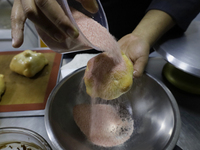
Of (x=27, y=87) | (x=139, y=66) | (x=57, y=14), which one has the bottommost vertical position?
(x=27, y=87)

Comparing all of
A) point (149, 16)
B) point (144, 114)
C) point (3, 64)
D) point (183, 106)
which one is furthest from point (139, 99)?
point (3, 64)

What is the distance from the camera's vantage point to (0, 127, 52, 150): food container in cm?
47

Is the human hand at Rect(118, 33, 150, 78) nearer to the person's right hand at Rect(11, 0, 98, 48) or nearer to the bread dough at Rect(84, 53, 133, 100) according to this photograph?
the bread dough at Rect(84, 53, 133, 100)

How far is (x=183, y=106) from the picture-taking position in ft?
2.48

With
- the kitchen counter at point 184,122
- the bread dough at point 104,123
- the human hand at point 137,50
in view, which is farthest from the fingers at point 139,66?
the bread dough at point 104,123

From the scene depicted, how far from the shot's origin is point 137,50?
742 millimetres

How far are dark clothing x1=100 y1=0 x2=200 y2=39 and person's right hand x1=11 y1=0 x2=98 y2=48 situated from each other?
1.42ft

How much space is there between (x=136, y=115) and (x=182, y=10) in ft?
1.76

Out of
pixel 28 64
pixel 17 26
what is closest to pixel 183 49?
pixel 17 26

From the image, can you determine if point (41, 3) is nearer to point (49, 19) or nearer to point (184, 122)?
point (49, 19)

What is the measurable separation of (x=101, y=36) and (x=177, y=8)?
1.63 feet

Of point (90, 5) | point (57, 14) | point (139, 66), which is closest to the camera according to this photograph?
point (57, 14)

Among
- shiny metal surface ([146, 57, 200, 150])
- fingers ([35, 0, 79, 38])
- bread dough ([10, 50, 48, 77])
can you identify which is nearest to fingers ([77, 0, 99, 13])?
fingers ([35, 0, 79, 38])

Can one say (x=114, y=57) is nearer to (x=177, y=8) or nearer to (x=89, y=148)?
(x=89, y=148)
